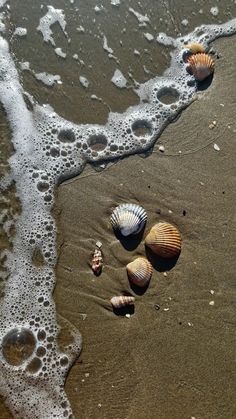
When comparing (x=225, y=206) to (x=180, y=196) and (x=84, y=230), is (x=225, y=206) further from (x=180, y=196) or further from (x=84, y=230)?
(x=84, y=230)

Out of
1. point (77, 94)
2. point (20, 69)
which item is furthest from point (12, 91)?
point (77, 94)

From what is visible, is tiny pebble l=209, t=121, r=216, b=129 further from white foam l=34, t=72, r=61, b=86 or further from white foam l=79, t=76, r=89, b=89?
white foam l=34, t=72, r=61, b=86

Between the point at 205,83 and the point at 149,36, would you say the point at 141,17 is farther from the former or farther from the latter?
the point at 205,83

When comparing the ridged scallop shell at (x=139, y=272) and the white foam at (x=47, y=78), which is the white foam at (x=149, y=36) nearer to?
the white foam at (x=47, y=78)

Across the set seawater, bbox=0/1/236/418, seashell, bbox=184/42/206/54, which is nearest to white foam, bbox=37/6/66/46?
seawater, bbox=0/1/236/418

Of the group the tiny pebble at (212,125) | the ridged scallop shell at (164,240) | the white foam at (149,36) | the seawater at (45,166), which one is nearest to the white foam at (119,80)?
the seawater at (45,166)

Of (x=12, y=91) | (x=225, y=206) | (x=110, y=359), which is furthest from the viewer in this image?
(x=12, y=91)
